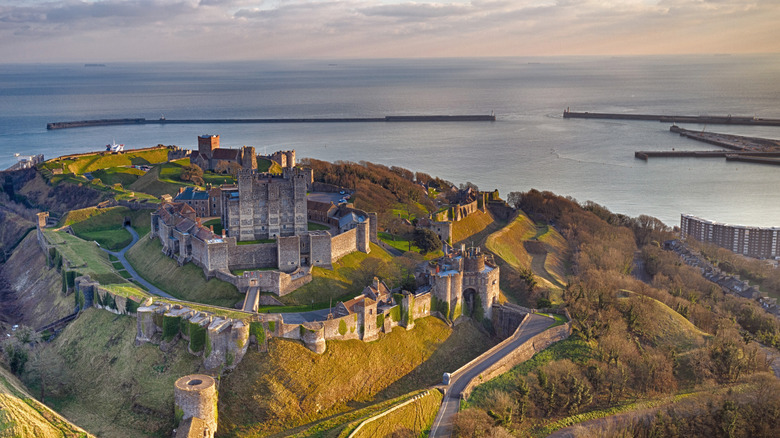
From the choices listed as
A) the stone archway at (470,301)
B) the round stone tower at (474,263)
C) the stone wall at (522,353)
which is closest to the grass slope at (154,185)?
the round stone tower at (474,263)

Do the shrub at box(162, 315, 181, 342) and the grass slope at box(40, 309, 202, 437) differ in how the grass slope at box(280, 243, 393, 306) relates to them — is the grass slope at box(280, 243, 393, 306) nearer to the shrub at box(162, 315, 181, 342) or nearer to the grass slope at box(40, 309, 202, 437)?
the shrub at box(162, 315, 181, 342)

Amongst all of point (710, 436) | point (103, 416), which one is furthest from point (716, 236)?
point (103, 416)

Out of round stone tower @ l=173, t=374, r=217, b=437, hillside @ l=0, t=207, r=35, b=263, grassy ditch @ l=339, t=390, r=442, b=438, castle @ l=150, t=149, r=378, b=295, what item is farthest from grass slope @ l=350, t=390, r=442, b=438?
hillside @ l=0, t=207, r=35, b=263

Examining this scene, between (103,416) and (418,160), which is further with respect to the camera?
(418,160)

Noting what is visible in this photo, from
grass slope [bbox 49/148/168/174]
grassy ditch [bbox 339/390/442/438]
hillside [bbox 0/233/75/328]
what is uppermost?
grass slope [bbox 49/148/168/174]

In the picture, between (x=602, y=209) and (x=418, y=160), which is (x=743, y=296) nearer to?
(x=602, y=209)

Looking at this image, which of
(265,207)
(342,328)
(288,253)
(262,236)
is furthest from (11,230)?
(342,328)

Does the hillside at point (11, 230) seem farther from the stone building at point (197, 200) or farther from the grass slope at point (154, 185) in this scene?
the stone building at point (197, 200)
